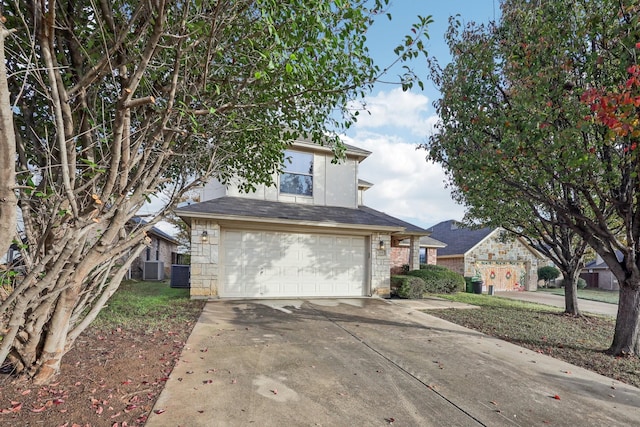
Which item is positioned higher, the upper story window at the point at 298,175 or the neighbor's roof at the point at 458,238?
the upper story window at the point at 298,175

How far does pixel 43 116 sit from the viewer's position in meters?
4.18

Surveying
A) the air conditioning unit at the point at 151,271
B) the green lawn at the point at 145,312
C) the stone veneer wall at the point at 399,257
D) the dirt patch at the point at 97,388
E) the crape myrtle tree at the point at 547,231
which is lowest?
the air conditioning unit at the point at 151,271

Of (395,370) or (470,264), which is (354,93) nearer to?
(395,370)

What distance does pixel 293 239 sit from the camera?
10.4 m

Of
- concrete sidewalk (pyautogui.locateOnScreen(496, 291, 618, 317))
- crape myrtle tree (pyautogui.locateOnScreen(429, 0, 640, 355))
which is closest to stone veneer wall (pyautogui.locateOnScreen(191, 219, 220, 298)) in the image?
crape myrtle tree (pyautogui.locateOnScreen(429, 0, 640, 355))

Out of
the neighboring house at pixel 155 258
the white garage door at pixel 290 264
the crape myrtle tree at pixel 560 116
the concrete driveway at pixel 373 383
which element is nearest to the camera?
the concrete driveway at pixel 373 383

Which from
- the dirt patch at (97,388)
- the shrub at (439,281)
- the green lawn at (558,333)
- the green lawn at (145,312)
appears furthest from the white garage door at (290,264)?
the dirt patch at (97,388)

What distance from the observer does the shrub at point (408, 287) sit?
36.4 feet

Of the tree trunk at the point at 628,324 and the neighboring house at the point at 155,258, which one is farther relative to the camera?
the neighboring house at the point at 155,258

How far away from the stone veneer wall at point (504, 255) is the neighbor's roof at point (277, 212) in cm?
1276

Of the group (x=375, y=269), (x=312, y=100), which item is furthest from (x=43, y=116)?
(x=375, y=269)

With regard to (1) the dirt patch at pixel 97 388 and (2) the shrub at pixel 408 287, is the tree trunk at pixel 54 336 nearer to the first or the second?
(1) the dirt patch at pixel 97 388

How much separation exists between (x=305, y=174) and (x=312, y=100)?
23.1 feet

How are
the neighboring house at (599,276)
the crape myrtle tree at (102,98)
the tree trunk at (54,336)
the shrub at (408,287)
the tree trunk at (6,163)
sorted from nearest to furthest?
the tree trunk at (6,163) → the crape myrtle tree at (102,98) → the tree trunk at (54,336) → the shrub at (408,287) → the neighboring house at (599,276)
